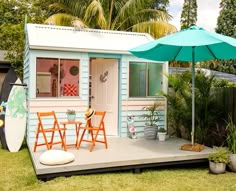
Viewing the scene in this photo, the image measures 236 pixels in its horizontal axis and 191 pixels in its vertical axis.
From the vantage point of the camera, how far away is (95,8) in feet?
40.3

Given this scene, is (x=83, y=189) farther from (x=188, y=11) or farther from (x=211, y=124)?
(x=188, y=11)

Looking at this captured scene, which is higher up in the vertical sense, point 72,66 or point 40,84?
point 72,66

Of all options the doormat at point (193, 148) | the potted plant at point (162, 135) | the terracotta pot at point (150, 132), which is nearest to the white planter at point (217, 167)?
the doormat at point (193, 148)

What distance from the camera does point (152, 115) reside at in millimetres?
7723

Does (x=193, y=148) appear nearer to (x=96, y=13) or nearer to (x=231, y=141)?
(x=231, y=141)

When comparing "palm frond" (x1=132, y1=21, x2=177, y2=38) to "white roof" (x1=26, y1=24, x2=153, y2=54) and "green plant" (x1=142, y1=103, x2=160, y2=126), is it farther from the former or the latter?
"green plant" (x1=142, y1=103, x2=160, y2=126)

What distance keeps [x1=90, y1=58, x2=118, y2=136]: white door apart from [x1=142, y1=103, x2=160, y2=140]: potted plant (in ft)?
2.61

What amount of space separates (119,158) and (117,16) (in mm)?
9668

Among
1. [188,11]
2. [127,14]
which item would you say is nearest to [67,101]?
[127,14]

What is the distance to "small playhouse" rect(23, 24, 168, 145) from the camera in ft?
22.6

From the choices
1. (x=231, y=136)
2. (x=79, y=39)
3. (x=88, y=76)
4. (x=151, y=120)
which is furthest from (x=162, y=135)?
(x=79, y=39)

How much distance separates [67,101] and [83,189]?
2.93 metres

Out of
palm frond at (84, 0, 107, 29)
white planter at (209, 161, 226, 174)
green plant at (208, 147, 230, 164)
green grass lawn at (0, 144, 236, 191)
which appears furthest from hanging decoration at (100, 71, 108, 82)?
palm frond at (84, 0, 107, 29)

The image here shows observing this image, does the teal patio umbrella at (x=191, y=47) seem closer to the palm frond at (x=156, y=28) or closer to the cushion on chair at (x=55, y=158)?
the cushion on chair at (x=55, y=158)
